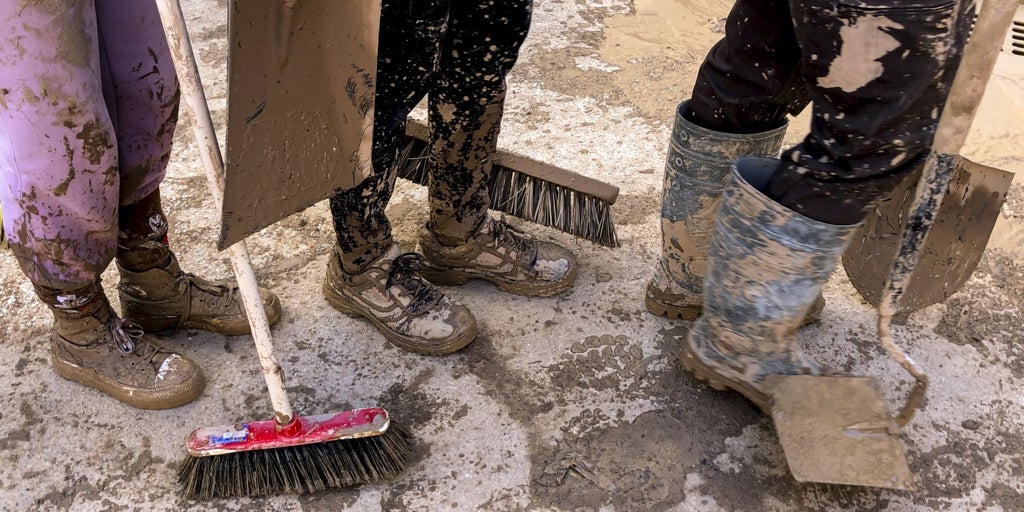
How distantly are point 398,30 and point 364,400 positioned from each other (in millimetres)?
787

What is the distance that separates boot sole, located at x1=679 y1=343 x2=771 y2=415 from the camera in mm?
1543

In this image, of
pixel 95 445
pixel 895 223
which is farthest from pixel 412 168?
pixel 895 223

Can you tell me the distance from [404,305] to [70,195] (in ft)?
2.35

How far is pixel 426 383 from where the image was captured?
5.60 ft

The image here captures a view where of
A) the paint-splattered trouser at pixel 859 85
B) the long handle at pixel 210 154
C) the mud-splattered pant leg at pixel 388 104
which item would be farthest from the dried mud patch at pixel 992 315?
the long handle at pixel 210 154

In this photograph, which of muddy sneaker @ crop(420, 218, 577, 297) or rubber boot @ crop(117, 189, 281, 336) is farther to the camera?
muddy sneaker @ crop(420, 218, 577, 297)

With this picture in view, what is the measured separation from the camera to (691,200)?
1.65 metres

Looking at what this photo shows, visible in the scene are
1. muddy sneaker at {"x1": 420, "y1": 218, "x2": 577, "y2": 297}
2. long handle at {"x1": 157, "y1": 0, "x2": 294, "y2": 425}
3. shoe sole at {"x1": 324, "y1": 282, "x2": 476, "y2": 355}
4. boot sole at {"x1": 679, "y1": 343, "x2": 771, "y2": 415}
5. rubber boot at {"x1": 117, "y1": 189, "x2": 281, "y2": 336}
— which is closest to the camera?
long handle at {"x1": 157, "y1": 0, "x2": 294, "y2": 425}

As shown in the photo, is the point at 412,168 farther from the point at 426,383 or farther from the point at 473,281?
the point at 426,383

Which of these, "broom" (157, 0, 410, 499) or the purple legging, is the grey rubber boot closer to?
"broom" (157, 0, 410, 499)

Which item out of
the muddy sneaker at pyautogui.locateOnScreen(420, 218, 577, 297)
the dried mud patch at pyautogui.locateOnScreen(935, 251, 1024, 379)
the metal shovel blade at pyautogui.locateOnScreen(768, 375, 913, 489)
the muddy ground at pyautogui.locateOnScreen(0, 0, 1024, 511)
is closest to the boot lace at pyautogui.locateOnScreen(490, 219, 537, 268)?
the muddy sneaker at pyautogui.locateOnScreen(420, 218, 577, 297)

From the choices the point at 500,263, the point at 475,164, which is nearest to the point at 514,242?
the point at 500,263

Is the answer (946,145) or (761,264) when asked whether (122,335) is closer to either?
(761,264)

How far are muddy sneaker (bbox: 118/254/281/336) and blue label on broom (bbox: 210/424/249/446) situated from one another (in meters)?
0.42
